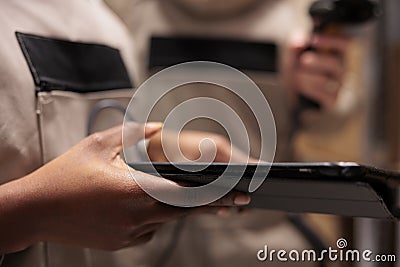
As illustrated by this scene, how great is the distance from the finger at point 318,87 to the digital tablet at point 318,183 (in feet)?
1.50

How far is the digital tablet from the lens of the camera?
35 centimetres

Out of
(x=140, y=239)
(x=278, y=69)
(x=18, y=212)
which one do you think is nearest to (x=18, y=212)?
(x=18, y=212)

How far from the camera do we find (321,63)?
0.86 m

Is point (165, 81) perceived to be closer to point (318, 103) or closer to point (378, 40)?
point (318, 103)

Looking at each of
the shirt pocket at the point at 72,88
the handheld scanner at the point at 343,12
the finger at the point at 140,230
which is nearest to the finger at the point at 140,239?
the finger at the point at 140,230

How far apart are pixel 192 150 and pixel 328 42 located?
427 millimetres

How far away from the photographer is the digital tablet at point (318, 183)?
35 centimetres

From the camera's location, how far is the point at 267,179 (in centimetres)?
38
